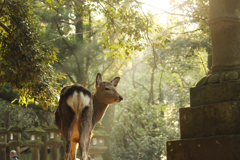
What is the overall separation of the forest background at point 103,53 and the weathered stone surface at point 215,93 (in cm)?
237

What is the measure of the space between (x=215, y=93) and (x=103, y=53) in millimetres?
13133

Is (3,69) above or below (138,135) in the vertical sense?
above

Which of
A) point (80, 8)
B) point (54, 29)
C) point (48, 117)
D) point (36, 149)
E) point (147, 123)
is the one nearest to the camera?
point (80, 8)

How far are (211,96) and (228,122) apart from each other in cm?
57

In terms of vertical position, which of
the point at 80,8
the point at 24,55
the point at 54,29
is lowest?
the point at 24,55

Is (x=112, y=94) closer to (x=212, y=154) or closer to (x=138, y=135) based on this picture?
(x=212, y=154)

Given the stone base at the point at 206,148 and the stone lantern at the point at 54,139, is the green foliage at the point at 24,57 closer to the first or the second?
the stone base at the point at 206,148

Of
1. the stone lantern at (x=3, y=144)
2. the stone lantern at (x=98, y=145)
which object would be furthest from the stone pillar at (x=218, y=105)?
the stone lantern at (x=3, y=144)

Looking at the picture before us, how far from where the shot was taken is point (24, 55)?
7941 millimetres

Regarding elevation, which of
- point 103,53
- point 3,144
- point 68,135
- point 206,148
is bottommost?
point 3,144

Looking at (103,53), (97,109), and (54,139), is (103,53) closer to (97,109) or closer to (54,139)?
(54,139)

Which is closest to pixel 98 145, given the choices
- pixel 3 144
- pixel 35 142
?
pixel 35 142

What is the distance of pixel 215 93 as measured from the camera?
14.8 feet

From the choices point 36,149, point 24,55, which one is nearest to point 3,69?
point 24,55
